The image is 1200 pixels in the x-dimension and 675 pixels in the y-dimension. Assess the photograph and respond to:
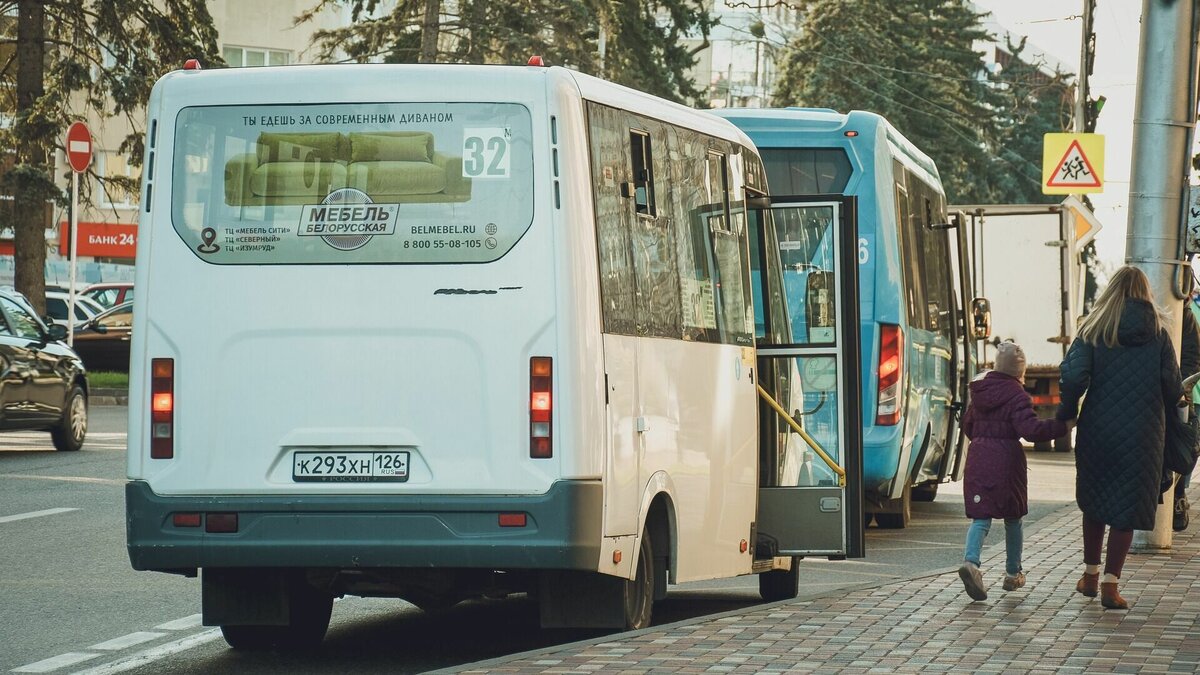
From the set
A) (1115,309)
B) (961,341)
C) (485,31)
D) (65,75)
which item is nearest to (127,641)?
(1115,309)

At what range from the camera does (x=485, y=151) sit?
8.23m

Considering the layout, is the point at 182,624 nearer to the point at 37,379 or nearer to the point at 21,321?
the point at 37,379

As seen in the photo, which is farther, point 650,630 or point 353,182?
point 650,630

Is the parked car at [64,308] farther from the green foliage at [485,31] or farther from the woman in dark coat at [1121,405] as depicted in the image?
the woman in dark coat at [1121,405]

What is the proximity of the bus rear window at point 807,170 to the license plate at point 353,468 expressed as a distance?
7.32 m

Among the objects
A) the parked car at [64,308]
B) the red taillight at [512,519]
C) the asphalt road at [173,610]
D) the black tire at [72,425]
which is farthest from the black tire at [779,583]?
the parked car at [64,308]

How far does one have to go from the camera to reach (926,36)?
75.8 meters

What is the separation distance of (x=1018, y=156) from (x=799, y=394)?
72.7 metres

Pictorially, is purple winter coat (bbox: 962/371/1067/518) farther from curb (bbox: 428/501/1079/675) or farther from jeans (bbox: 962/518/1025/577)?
curb (bbox: 428/501/1079/675)

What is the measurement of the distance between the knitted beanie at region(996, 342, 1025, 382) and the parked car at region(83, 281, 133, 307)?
31.4m

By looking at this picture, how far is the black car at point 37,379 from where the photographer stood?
20547 mm

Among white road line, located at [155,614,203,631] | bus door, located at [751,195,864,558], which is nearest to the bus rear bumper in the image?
white road line, located at [155,614,203,631]

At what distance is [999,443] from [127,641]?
4.49 meters

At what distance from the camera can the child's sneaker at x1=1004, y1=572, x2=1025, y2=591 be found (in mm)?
10492
